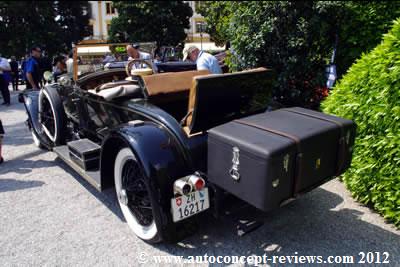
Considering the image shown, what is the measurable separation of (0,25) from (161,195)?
2469cm

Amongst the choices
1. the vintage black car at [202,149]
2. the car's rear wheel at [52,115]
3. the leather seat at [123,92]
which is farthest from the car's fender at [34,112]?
the leather seat at [123,92]

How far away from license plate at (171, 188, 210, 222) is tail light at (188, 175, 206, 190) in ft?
0.18

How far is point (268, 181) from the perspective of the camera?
207 cm

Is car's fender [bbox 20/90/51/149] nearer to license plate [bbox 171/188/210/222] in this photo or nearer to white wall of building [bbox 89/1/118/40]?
license plate [bbox 171/188/210/222]

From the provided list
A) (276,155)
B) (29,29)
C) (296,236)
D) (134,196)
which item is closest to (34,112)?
(134,196)

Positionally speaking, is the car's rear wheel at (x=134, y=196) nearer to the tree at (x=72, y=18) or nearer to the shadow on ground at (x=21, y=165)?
the shadow on ground at (x=21, y=165)

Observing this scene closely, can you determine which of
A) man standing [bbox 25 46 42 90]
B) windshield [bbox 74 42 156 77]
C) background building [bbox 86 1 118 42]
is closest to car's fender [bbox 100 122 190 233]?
windshield [bbox 74 42 156 77]

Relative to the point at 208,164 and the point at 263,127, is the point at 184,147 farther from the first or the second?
the point at 263,127

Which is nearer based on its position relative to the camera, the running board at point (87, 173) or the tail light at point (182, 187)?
the tail light at point (182, 187)

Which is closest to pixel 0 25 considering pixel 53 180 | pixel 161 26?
pixel 161 26

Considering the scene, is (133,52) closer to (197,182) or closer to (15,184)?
(15,184)

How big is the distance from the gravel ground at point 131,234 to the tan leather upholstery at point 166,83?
49.4 inches

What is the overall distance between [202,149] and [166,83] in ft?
2.97

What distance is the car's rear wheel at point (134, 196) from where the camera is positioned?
2.79 m
